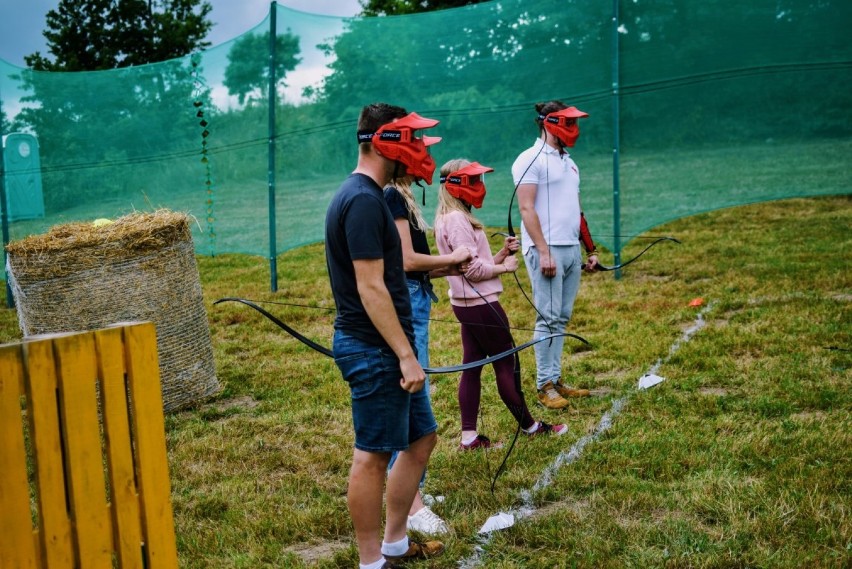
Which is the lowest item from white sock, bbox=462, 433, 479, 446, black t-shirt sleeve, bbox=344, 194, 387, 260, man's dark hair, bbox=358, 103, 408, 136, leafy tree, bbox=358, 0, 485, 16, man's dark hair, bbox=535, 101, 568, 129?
white sock, bbox=462, 433, 479, 446

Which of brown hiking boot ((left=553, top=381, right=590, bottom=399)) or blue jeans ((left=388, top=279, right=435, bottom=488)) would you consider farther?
brown hiking boot ((left=553, top=381, right=590, bottom=399))

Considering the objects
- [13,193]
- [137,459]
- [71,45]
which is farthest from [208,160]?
[71,45]

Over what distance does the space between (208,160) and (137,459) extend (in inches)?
307

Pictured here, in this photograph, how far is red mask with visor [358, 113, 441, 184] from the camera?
119 inches

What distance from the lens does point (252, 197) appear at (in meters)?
9.74

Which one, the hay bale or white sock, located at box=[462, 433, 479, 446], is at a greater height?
the hay bale

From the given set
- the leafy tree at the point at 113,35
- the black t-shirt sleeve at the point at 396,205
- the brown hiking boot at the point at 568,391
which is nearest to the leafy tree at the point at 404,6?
the leafy tree at the point at 113,35

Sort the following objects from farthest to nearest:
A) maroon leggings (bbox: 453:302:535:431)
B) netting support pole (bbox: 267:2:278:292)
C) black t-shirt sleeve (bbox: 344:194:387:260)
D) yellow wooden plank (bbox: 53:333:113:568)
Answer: netting support pole (bbox: 267:2:278:292) → maroon leggings (bbox: 453:302:535:431) → black t-shirt sleeve (bbox: 344:194:387:260) → yellow wooden plank (bbox: 53:333:113:568)

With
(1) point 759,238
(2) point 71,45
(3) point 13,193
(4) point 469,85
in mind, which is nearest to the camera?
(4) point 469,85

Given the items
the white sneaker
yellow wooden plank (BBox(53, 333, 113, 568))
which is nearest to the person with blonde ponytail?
the white sneaker

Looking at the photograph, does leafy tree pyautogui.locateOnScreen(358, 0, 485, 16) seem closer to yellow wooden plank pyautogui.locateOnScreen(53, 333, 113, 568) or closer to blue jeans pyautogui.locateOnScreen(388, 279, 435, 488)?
blue jeans pyautogui.locateOnScreen(388, 279, 435, 488)

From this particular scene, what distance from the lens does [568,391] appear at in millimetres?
5602

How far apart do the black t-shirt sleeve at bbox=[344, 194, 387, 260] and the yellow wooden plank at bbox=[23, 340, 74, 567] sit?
3.36 ft

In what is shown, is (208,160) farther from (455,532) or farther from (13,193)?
(455,532)
